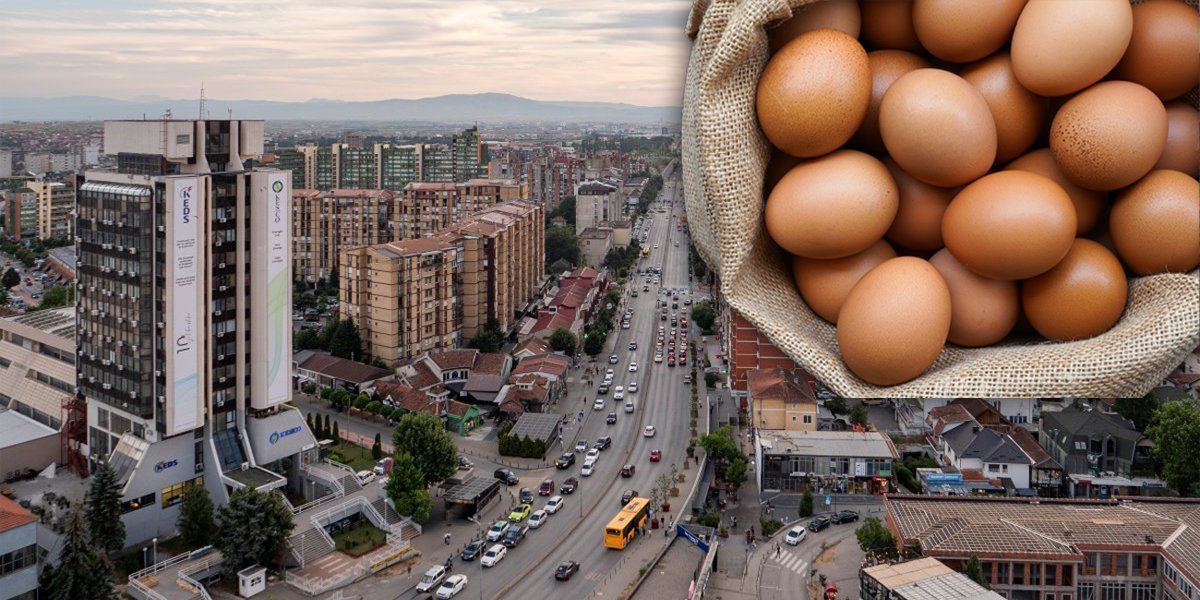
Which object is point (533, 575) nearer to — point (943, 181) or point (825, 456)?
point (825, 456)

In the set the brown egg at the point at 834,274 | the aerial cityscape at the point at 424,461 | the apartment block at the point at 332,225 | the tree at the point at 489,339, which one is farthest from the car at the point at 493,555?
the apartment block at the point at 332,225

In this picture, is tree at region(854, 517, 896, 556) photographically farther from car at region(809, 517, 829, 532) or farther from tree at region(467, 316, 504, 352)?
tree at region(467, 316, 504, 352)

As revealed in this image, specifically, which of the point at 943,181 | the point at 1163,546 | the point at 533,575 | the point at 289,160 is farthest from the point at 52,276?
the point at 943,181

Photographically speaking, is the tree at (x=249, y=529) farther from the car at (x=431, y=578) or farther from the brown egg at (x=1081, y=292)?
the brown egg at (x=1081, y=292)

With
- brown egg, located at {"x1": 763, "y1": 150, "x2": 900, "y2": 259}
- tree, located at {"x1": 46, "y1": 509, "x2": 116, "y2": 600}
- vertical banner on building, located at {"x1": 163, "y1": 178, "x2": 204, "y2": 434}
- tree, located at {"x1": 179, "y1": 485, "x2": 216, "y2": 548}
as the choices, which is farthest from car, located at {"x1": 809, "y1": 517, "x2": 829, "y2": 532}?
brown egg, located at {"x1": 763, "y1": 150, "x2": 900, "y2": 259}

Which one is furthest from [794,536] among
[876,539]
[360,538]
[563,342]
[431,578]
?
[563,342]

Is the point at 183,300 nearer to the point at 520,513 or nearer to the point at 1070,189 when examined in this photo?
the point at 520,513
